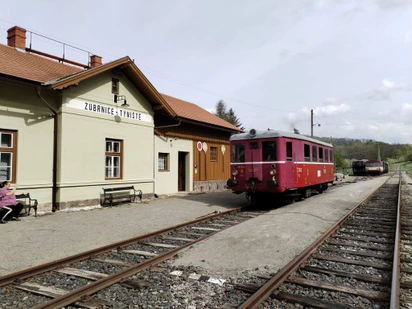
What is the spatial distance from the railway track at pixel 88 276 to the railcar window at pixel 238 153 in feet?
18.3

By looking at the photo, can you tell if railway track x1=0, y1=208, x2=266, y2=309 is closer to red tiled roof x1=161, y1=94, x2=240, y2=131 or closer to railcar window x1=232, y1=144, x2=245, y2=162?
railcar window x1=232, y1=144, x2=245, y2=162

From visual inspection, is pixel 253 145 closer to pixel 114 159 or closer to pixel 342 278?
pixel 114 159

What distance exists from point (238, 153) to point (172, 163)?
5.56 m

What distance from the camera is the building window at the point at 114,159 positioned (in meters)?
13.6

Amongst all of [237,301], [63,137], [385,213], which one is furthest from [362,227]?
[63,137]

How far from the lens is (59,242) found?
A: 711cm

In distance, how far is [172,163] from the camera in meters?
17.4

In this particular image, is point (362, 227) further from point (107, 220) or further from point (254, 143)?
point (107, 220)

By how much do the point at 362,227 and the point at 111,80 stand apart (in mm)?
10925

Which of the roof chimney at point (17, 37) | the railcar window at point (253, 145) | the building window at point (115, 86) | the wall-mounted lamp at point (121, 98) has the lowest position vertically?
the railcar window at point (253, 145)

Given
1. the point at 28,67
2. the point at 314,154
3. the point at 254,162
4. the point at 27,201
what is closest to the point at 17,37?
the point at 28,67

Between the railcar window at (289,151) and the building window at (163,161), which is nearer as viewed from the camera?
the railcar window at (289,151)

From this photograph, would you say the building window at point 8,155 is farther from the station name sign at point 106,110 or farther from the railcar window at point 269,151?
the railcar window at point 269,151

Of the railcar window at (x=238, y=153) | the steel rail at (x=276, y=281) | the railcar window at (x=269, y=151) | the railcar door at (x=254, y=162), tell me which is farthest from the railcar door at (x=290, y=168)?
the steel rail at (x=276, y=281)
